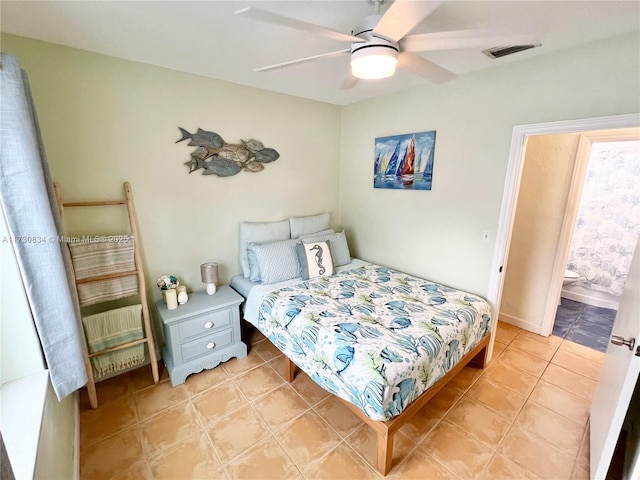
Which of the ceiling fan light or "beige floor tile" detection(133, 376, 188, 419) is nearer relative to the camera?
the ceiling fan light

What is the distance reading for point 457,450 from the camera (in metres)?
1.74

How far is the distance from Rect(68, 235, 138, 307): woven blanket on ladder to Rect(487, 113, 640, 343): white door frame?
9.35ft

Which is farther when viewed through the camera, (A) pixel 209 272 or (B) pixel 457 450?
(A) pixel 209 272

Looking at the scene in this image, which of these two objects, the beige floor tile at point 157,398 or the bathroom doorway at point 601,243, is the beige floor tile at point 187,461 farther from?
the bathroom doorway at point 601,243

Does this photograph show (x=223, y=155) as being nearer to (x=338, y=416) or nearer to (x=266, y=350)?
(x=266, y=350)

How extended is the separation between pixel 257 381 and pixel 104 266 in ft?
4.73

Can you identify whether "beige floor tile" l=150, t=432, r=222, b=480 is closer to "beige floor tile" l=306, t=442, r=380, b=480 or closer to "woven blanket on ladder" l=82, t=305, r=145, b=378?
"beige floor tile" l=306, t=442, r=380, b=480

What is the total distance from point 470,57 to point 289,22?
1.58m

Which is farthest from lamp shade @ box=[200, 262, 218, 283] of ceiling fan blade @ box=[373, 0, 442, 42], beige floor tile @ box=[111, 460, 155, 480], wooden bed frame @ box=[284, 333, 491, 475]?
ceiling fan blade @ box=[373, 0, 442, 42]

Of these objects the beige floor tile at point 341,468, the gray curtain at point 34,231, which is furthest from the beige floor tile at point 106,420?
the beige floor tile at point 341,468

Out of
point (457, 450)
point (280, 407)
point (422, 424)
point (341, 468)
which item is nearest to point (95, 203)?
point (280, 407)

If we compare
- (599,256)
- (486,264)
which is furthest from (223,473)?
(599,256)

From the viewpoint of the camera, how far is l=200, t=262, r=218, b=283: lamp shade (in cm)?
250

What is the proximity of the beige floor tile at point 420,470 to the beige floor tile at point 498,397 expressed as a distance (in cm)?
68
